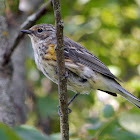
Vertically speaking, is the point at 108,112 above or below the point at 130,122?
above

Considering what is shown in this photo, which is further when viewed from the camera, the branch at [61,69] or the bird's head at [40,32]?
the bird's head at [40,32]

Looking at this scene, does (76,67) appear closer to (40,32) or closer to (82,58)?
(82,58)

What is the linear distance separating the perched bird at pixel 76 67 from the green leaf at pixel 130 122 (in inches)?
31.9

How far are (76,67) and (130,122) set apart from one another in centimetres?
107

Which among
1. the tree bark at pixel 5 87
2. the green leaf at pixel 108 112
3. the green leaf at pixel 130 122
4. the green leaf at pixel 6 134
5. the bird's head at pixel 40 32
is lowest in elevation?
the green leaf at pixel 6 134

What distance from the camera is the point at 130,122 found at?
2.83m

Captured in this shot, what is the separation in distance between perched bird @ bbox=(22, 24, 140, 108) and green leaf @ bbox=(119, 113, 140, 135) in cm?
81

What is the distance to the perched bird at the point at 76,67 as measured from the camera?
355cm

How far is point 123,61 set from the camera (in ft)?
20.8

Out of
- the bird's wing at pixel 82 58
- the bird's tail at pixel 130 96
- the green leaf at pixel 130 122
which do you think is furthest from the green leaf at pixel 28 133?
the bird's tail at pixel 130 96

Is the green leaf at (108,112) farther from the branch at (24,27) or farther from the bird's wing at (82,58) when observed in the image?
the branch at (24,27)

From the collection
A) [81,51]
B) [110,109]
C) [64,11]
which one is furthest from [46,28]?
[110,109]

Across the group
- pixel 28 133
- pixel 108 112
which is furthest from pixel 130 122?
pixel 28 133

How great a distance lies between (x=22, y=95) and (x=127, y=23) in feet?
9.81
